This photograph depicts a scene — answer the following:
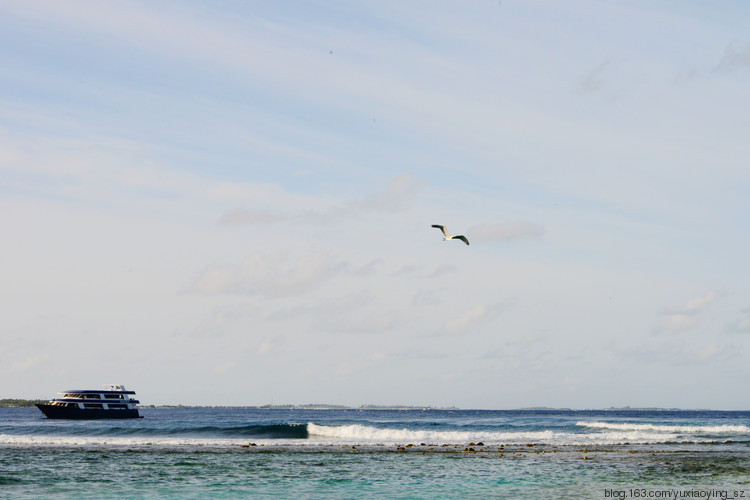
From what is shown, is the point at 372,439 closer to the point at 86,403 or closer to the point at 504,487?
the point at 504,487

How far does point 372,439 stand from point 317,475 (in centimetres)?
3700

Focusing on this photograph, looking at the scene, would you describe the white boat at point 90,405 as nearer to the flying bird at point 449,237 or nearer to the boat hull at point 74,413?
the boat hull at point 74,413

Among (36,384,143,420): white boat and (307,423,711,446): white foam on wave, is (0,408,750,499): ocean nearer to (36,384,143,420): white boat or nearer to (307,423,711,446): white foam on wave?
(307,423,711,446): white foam on wave

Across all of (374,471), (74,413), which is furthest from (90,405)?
(374,471)

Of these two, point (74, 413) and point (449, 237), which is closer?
point (449, 237)

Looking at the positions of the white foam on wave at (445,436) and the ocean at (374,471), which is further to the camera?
the white foam on wave at (445,436)

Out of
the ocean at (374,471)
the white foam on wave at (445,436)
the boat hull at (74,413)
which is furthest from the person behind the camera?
the boat hull at (74,413)

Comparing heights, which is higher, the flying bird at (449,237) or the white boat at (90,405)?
the flying bird at (449,237)

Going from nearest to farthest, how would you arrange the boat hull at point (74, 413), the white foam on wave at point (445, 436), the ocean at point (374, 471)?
the ocean at point (374, 471), the white foam on wave at point (445, 436), the boat hull at point (74, 413)

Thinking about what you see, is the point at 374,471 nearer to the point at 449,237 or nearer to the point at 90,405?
the point at 449,237

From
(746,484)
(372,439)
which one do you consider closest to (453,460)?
(746,484)

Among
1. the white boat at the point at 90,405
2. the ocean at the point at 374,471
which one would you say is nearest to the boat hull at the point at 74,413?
the white boat at the point at 90,405

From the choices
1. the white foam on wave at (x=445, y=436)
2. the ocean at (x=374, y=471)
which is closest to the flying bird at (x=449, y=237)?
the ocean at (x=374, y=471)

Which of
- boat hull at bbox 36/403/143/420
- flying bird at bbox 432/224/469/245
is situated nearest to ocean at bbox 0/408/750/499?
flying bird at bbox 432/224/469/245
